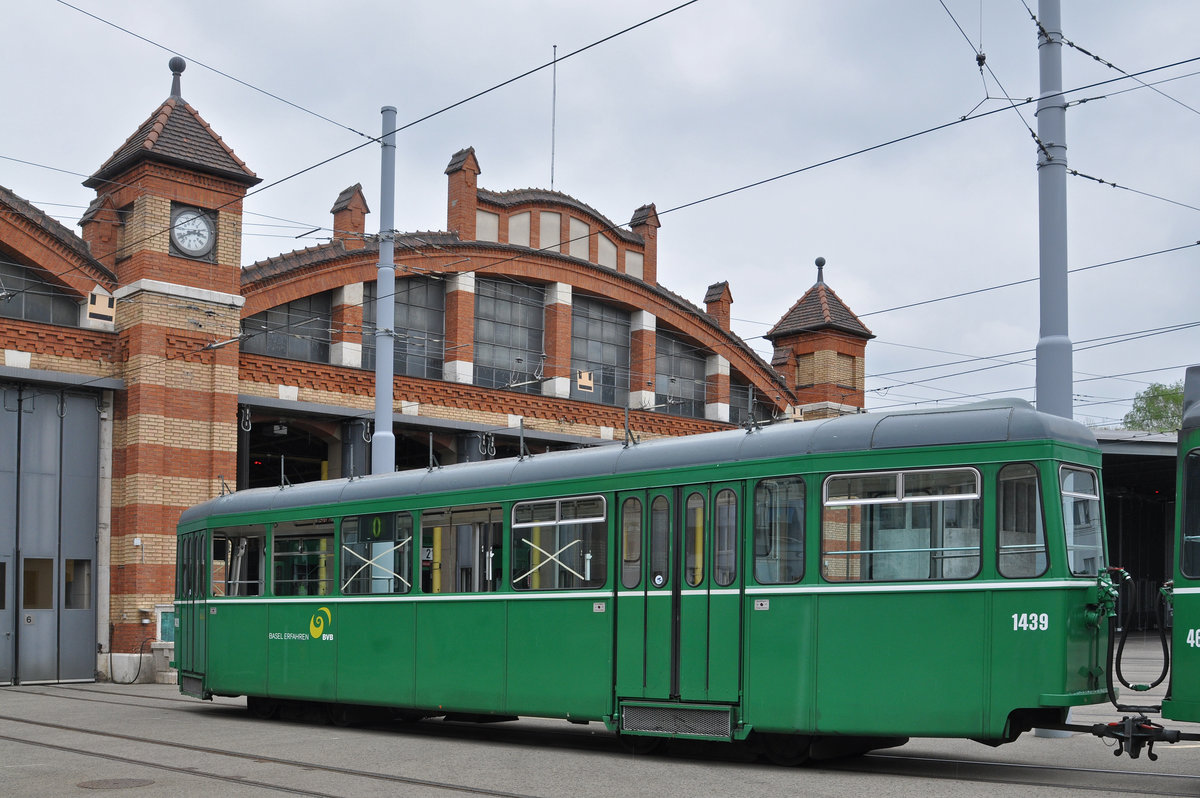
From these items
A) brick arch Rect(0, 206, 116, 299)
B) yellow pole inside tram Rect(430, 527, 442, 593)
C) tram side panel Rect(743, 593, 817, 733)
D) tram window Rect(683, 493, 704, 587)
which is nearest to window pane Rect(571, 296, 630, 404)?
brick arch Rect(0, 206, 116, 299)

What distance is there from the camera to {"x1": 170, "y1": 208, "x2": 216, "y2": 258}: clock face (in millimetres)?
25109

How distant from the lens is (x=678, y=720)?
463 inches

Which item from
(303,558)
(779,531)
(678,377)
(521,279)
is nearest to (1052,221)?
(779,531)

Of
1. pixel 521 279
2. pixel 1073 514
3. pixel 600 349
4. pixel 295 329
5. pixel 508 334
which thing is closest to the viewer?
pixel 1073 514

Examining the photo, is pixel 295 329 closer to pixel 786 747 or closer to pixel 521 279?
pixel 521 279

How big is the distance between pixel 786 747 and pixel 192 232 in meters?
17.8

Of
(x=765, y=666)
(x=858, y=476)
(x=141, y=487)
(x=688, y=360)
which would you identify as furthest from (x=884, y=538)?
(x=688, y=360)

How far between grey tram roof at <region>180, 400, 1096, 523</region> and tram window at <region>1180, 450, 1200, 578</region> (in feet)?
3.62

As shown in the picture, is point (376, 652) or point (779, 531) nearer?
point (779, 531)

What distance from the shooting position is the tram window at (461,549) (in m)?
13.8

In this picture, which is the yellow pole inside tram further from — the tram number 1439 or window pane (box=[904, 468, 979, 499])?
the tram number 1439

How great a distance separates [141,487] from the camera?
24250mm

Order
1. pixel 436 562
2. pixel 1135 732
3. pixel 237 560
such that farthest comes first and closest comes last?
1. pixel 237 560
2. pixel 436 562
3. pixel 1135 732

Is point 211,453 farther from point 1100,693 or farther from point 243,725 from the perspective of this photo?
point 1100,693
